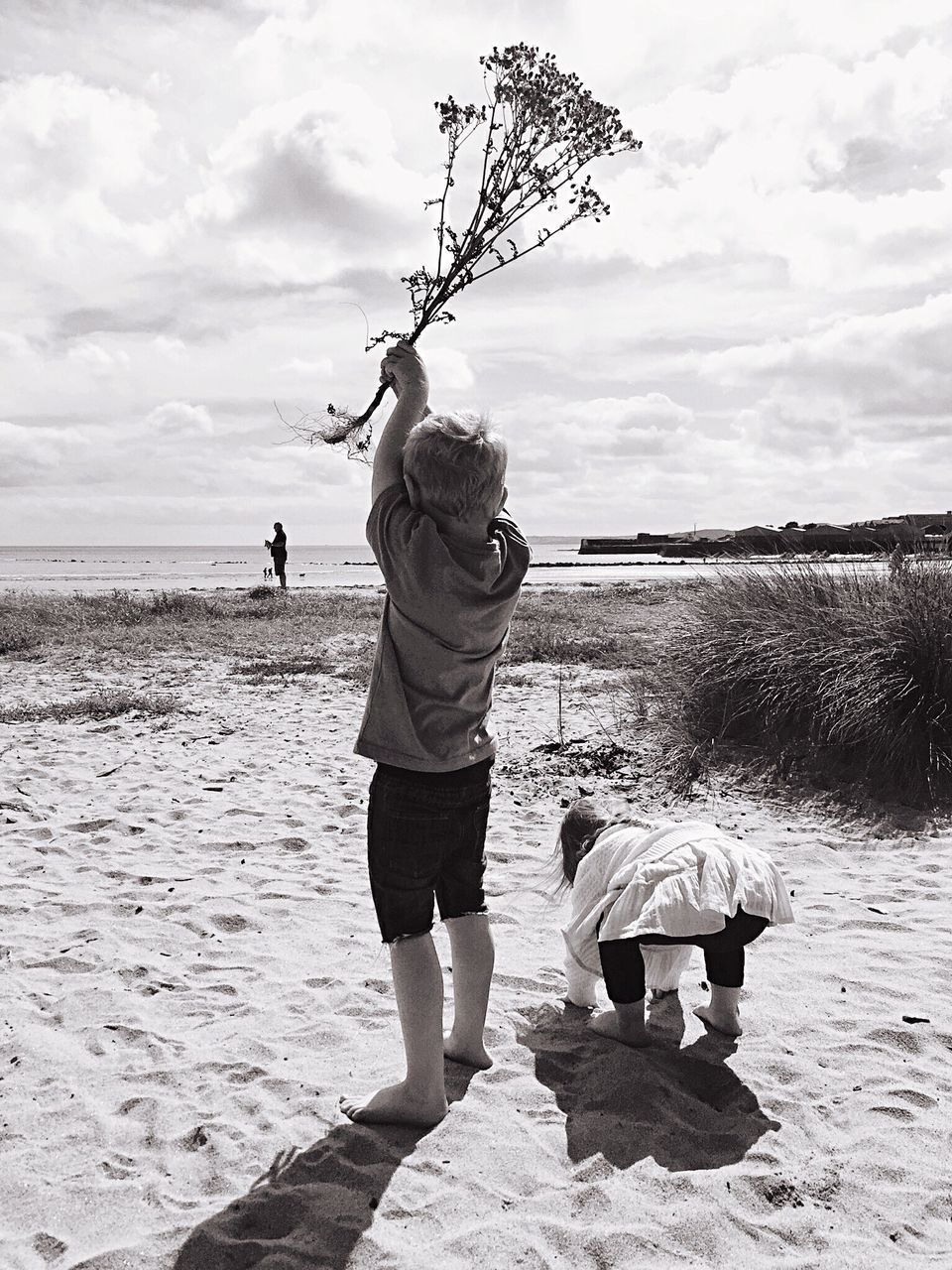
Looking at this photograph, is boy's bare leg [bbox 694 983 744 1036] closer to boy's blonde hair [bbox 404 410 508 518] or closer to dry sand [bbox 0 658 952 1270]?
dry sand [bbox 0 658 952 1270]

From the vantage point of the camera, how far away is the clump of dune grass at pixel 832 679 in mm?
6074

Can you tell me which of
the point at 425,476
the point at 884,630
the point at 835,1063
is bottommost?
the point at 835,1063

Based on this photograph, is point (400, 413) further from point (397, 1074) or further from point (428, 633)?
point (397, 1074)

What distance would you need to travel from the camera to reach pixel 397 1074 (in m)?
3.08

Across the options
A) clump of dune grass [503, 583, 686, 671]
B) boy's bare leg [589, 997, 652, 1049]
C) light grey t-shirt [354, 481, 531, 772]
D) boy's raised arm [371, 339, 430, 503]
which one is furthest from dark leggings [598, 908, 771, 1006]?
clump of dune grass [503, 583, 686, 671]

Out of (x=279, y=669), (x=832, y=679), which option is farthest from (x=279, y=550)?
(x=832, y=679)

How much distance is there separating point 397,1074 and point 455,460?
201 centimetres

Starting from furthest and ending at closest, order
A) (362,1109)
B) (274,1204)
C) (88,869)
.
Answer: (88,869) → (362,1109) → (274,1204)

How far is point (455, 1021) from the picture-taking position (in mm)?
3076

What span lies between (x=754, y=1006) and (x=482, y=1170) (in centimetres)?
138

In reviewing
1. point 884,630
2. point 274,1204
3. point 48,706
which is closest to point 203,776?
point 48,706

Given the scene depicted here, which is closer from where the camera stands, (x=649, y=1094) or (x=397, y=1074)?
(x=649, y=1094)

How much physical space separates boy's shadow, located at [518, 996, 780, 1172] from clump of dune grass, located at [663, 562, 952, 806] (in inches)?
130

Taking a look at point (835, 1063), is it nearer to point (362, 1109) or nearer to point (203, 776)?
point (362, 1109)
